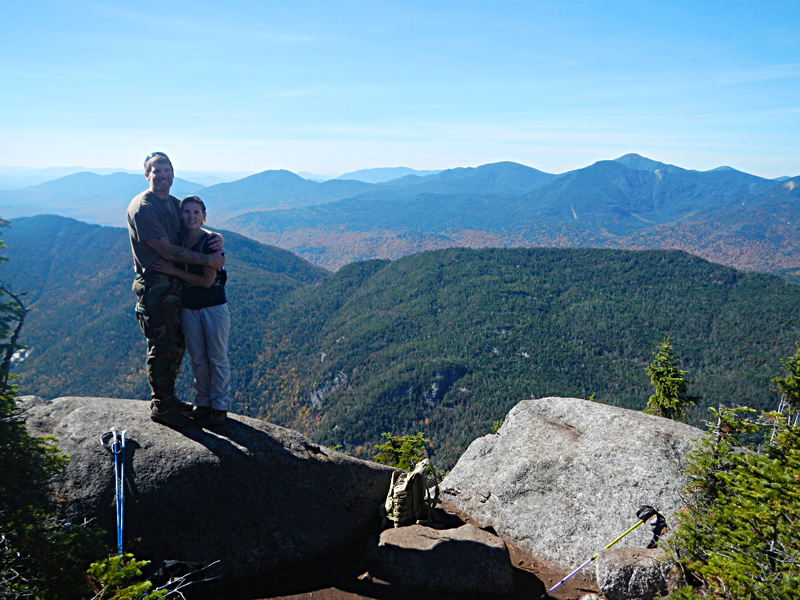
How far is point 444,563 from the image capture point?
845 cm

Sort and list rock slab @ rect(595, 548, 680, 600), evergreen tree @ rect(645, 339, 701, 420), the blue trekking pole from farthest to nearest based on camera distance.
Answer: evergreen tree @ rect(645, 339, 701, 420)
rock slab @ rect(595, 548, 680, 600)
the blue trekking pole

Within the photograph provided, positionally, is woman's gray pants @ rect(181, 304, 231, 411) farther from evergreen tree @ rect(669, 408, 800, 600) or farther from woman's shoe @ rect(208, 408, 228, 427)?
evergreen tree @ rect(669, 408, 800, 600)

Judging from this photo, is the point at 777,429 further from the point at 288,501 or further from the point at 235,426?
the point at 235,426

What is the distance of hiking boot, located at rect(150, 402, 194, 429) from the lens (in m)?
8.98

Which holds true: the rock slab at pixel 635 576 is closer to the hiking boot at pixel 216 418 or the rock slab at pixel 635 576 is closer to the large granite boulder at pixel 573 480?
the large granite boulder at pixel 573 480

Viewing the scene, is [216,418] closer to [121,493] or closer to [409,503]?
[121,493]

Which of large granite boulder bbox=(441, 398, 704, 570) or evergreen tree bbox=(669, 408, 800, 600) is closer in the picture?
evergreen tree bbox=(669, 408, 800, 600)

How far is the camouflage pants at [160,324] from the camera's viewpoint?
27.8 feet

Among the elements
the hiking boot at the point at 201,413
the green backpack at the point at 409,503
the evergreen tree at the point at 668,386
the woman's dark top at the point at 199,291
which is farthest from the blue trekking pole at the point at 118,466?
the evergreen tree at the point at 668,386

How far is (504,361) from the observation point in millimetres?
184000

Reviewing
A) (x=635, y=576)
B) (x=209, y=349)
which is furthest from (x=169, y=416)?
(x=635, y=576)

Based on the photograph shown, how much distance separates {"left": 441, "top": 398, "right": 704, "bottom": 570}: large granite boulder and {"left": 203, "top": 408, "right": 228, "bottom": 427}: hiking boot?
6.58 metres

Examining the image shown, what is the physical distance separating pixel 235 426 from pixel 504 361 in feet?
596

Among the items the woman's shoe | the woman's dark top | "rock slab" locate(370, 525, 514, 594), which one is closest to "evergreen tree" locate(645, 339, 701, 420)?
"rock slab" locate(370, 525, 514, 594)
